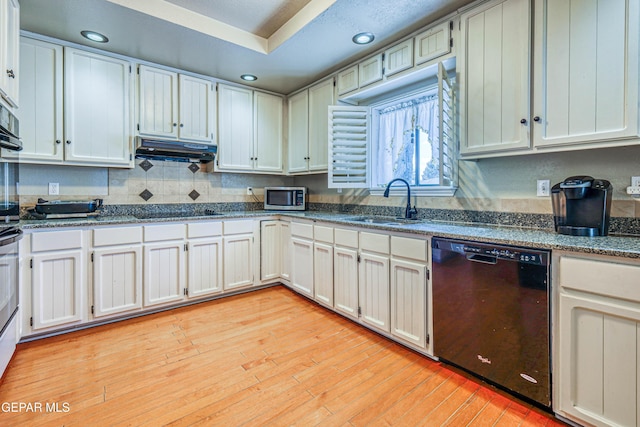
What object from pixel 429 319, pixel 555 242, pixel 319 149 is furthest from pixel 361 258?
pixel 319 149

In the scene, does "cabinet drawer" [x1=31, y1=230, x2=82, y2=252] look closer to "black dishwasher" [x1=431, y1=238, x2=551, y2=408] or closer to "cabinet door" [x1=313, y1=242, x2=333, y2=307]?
"cabinet door" [x1=313, y1=242, x2=333, y2=307]

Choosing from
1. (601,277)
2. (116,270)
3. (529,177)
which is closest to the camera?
(601,277)

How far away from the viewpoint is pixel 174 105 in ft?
10.5

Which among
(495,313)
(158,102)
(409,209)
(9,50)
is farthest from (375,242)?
(9,50)

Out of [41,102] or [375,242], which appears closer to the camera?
[375,242]

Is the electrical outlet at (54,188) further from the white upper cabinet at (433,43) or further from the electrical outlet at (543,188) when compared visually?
the electrical outlet at (543,188)

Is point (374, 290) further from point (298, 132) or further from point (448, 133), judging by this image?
point (298, 132)

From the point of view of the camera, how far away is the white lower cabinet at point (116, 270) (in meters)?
2.55

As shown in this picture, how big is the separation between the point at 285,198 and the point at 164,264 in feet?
5.06

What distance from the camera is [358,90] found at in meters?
3.02

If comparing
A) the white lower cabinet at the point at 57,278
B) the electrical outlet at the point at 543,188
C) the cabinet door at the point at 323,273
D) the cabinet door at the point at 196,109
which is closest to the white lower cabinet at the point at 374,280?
the cabinet door at the point at 323,273

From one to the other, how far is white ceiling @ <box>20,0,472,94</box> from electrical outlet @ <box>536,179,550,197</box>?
1.36 m

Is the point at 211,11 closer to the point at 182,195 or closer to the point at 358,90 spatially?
the point at 358,90

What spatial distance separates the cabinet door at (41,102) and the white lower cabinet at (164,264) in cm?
101
